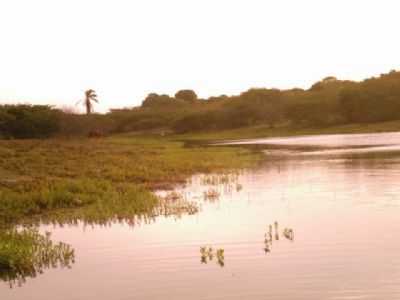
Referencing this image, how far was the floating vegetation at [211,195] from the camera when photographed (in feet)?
82.4

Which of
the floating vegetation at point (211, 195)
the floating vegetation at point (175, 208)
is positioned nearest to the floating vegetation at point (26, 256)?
the floating vegetation at point (175, 208)

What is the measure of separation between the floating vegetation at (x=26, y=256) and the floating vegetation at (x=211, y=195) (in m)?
9.74

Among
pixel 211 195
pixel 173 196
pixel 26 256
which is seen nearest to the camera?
pixel 26 256

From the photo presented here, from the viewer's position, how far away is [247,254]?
14812mm


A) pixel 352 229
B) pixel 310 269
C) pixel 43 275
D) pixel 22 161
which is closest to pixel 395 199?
pixel 352 229

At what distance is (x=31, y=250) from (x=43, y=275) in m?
1.35

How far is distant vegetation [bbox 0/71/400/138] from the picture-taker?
79.1 meters

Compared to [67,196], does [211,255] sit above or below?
below

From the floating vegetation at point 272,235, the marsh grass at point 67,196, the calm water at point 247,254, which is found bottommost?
the calm water at point 247,254

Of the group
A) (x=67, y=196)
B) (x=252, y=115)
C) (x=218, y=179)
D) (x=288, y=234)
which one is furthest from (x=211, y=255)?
(x=252, y=115)

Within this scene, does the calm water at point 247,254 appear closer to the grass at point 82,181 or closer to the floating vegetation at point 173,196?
the floating vegetation at point 173,196

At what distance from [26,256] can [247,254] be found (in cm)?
518

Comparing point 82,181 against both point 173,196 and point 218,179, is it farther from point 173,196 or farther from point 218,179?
point 218,179

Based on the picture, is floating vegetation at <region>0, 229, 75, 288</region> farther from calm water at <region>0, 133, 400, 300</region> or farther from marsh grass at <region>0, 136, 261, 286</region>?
calm water at <region>0, 133, 400, 300</region>
